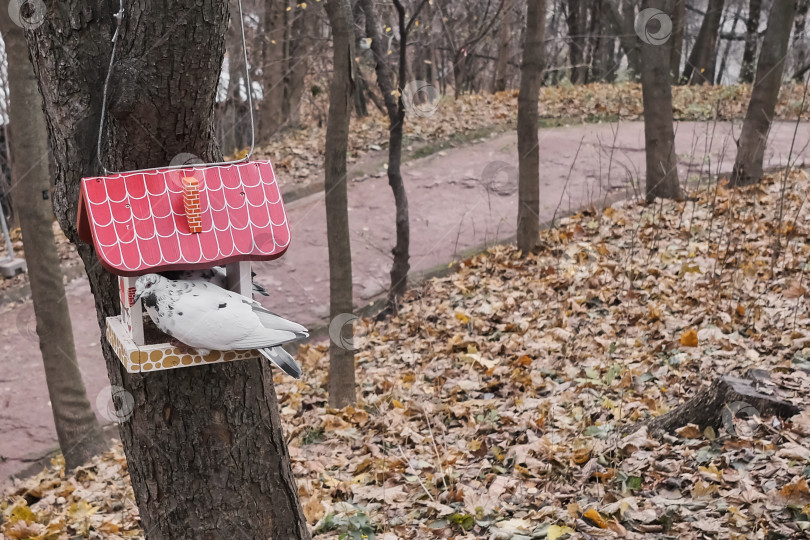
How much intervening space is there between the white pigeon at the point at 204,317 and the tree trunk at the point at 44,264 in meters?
3.86

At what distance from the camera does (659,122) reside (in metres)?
8.38

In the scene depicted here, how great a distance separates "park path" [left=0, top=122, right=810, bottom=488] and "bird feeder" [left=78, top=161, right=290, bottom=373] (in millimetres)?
4630

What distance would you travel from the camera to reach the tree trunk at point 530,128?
24.2 ft

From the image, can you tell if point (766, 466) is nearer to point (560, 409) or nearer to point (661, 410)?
point (661, 410)

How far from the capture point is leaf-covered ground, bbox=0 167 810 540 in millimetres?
3291

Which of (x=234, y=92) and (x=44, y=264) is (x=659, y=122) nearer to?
(x=44, y=264)

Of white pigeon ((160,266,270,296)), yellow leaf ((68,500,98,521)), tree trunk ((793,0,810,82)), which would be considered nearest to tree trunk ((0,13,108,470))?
yellow leaf ((68,500,98,521))

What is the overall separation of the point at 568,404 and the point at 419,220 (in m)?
5.38

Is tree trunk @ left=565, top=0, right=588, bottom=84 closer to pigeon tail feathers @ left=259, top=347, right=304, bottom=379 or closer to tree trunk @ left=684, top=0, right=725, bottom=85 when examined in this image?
tree trunk @ left=684, top=0, right=725, bottom=85

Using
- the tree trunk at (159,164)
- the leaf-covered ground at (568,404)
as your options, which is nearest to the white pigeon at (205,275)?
the tree trunk at (159,164)

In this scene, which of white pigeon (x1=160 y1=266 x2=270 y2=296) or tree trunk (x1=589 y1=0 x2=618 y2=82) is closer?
white pigeon (x1=160 y1=266 x2=270 y2=296)

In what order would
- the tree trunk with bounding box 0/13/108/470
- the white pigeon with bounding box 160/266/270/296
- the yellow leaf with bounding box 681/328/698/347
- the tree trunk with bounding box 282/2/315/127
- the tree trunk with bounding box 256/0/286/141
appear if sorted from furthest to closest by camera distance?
1. the tree trunk with bounding box 282/2/315/127
2. the tree trunk with bounding box 256/0/286/141
3. the tree trunk with bounding box 0/13/108/470
4. the yellow leaf with bounding box 681/328/698/347
5. the white pigeon with bounding box 160/266/270/296

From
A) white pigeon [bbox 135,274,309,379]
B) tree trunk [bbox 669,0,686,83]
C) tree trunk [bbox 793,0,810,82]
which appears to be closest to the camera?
white pigeon [bbox 135,274,309,379]

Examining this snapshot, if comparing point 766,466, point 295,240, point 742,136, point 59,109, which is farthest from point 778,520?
point 295,240
